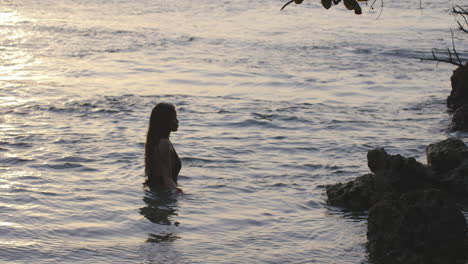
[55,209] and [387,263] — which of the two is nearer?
[387,263]

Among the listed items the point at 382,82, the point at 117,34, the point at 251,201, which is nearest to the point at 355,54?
the point at 382,82

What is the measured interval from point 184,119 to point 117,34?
535 inches

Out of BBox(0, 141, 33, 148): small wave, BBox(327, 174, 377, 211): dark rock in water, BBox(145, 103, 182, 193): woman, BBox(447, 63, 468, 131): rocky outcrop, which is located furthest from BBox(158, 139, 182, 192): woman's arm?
BBox(447, 63, 468, 131): rocky outcrop

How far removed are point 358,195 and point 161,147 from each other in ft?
8.05

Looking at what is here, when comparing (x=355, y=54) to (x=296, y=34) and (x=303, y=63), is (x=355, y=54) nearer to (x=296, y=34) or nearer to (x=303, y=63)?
(x=303, y=63)

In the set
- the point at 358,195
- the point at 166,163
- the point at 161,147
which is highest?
the point at 161,147

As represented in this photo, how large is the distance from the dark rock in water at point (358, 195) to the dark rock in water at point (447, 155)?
991 mm

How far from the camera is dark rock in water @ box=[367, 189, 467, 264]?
6.51 meters

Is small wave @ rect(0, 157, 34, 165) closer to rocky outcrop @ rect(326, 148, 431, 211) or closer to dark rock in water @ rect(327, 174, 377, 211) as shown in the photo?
dark rock in water @ rect(327, 174, 377, 211)

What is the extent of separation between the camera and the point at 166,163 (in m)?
8.70

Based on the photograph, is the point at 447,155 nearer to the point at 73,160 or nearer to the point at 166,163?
the point at 166,163

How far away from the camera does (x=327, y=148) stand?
39.1ft

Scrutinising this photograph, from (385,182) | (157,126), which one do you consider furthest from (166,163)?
(385,182)

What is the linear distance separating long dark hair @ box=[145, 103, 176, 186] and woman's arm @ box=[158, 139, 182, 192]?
Result: 83mm
